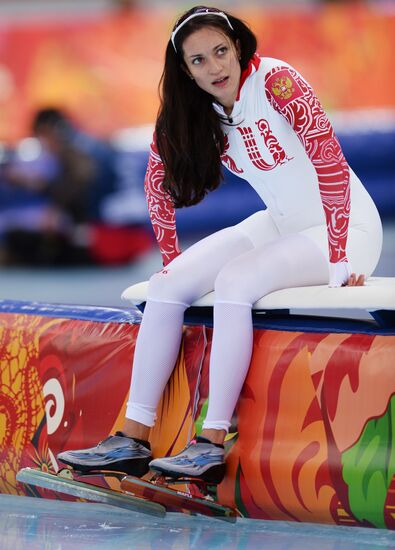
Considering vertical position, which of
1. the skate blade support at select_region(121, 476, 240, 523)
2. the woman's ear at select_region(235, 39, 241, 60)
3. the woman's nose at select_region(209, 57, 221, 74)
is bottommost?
the skate blade support at select_region(121, 476, 240, 523)

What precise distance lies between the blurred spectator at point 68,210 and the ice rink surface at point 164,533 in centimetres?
506

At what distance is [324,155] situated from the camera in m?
2.45

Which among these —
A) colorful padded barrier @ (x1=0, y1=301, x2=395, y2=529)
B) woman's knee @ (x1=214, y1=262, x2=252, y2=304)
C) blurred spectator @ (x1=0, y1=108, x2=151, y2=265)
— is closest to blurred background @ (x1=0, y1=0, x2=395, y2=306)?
blurred spectator @ (x1=0, y1=108, x2=151, y2=265)

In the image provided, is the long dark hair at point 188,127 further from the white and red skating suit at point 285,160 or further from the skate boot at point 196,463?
the skate boot at point 196,463

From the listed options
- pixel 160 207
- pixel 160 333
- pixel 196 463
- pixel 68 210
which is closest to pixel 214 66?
pixel 160 207

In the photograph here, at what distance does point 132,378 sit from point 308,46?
21.3ft

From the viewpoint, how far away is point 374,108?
345 inches

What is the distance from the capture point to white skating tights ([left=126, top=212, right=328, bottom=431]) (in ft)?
7.80

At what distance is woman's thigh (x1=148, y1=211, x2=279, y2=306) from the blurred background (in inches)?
176

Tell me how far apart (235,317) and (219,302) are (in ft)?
0.16

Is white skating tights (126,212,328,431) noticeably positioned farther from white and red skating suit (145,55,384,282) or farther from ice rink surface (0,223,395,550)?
ice rink surface (0,223,395,550)

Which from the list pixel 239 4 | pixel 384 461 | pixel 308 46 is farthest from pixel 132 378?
pixel 239 4

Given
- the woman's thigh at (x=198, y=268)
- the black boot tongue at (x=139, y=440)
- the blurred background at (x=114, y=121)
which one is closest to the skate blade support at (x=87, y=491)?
the black boot tongue at (x=139, y=440)

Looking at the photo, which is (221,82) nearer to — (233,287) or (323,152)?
(323,152)
